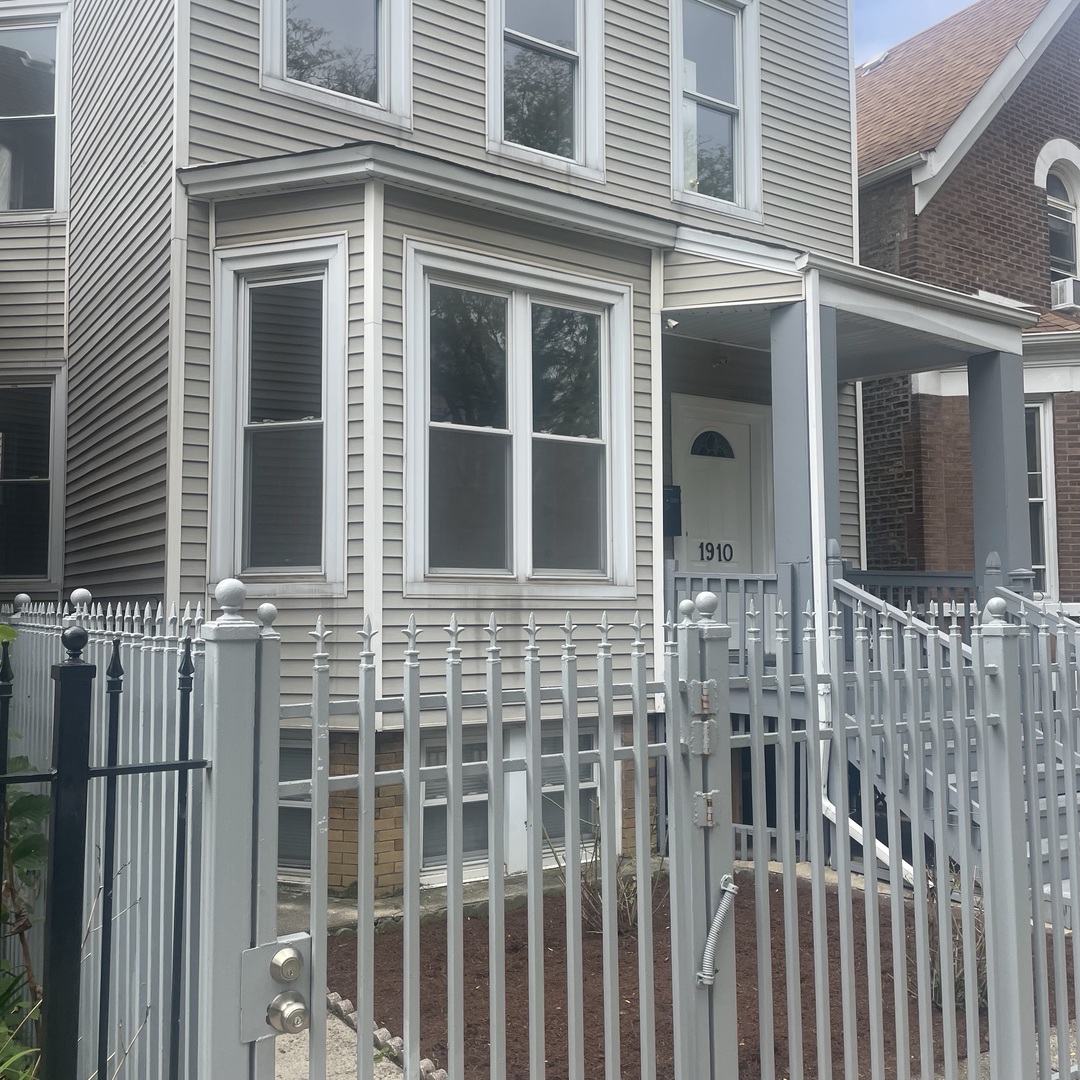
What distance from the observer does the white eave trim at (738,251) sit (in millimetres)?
8516

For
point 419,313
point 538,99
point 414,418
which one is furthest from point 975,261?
point 414,418

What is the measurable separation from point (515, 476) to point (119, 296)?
3705 mm

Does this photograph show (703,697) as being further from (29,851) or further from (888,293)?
(888,293)

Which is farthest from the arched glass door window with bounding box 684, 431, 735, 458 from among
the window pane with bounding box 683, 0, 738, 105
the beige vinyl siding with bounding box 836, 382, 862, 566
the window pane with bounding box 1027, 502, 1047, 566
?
the window pane with bounding box 1027, 502, 1047, 566

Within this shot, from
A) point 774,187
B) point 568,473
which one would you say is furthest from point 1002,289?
point 568,473

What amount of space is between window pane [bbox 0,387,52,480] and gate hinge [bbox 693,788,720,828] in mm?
9135

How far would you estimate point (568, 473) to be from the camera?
8836 millimetres

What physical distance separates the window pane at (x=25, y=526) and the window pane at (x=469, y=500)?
4.71m

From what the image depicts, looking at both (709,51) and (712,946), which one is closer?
(712,946)

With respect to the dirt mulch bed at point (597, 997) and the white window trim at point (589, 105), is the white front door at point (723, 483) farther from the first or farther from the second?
the dirt mulch bed at point (597, 997)

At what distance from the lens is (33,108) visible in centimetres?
1095

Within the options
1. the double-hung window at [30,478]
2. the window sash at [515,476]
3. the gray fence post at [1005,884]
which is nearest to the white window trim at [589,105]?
the window sash at [515,476]

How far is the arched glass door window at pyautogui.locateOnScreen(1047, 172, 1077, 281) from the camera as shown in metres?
14.6

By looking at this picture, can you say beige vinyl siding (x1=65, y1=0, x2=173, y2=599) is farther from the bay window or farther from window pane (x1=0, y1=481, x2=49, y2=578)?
the bay window
